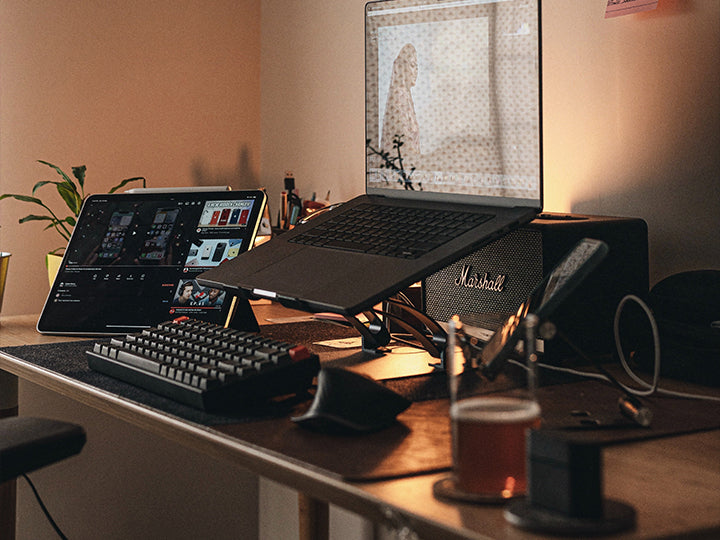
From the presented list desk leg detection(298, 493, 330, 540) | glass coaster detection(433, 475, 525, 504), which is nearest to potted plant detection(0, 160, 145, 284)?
desk leg detection(298, 493, 330, 540)

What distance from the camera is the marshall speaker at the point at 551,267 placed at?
3.92ft

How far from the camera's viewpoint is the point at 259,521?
6.96 ft

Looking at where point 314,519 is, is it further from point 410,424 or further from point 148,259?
point 410,424

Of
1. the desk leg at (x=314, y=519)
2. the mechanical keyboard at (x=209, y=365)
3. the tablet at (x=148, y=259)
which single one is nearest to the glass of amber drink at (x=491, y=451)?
the mechanical keyboard at (x=209, y=365)

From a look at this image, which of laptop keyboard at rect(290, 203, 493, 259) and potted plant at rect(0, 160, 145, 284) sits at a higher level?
potted plant at rect(0, 160, 145, 284)

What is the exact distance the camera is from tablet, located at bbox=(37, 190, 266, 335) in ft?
4.87

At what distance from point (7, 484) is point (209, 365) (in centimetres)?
79

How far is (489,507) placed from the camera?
2.18ft

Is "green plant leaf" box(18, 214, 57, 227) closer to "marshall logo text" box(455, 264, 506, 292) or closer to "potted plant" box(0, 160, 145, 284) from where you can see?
"potted plant" box(0, 160, 145, 284)

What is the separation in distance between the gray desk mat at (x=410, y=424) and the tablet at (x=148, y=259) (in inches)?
12.6

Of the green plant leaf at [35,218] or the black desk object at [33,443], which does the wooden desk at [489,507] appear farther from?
the green plant leaf at [35,218]

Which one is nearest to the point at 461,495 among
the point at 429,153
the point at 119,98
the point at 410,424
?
the point at 410,424

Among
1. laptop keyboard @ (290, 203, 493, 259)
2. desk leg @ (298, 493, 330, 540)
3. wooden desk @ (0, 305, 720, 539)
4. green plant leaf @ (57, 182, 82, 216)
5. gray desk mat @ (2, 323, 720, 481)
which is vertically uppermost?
green plant leaf @ (57, 182, 82, 216)

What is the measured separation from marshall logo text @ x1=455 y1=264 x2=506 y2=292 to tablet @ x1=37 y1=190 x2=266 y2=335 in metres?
0.38
